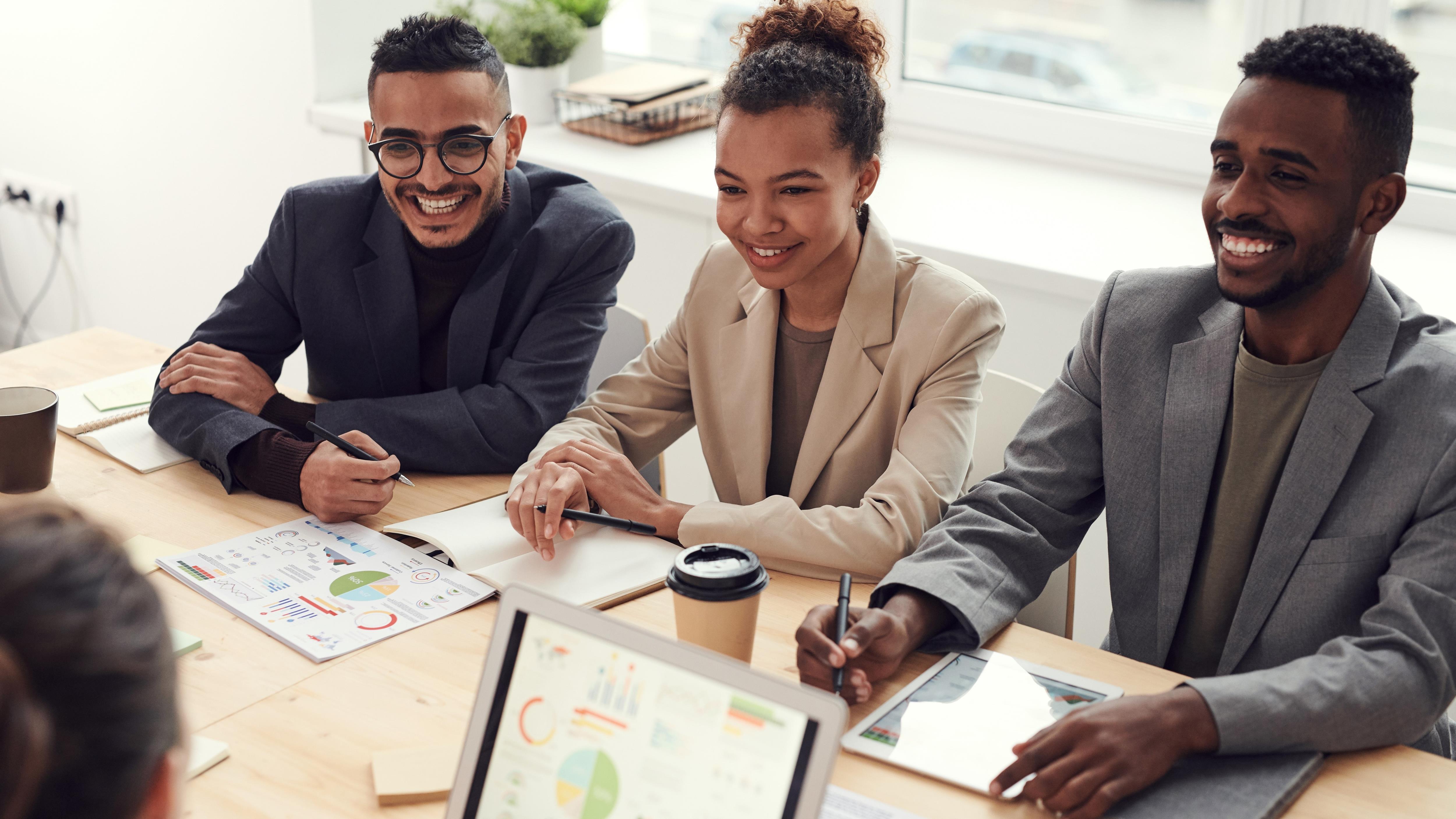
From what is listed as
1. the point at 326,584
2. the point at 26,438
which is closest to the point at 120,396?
the point at 26,438

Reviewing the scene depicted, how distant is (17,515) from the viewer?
22.5 inches

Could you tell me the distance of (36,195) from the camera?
13.2ft

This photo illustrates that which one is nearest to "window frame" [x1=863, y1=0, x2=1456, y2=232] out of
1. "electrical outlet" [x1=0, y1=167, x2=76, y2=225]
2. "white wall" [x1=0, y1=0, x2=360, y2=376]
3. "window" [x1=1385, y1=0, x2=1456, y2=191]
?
"window" [x1=1385, y1=0, x2=1456, y2=191]

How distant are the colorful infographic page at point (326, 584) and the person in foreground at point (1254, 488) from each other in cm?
44

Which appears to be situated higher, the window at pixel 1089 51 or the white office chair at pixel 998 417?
the window at pixel 1089 51

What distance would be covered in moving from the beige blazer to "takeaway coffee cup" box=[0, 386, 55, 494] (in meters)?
0.60

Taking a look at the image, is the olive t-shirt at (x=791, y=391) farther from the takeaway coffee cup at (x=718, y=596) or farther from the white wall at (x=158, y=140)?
the white wall at (x=158, y=140)

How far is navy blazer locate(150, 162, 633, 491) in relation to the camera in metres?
1.89

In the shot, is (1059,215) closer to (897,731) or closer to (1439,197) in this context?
(1439,197)

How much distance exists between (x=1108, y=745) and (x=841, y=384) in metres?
0.72

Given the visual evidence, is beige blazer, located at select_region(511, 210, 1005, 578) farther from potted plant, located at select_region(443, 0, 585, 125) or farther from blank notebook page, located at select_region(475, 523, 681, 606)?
potted plant, located at select_region(443, 0, 585, 125)

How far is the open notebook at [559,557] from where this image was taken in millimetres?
1380

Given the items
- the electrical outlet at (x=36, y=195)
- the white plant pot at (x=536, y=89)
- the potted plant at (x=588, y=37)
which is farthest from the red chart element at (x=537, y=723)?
the electrical outlet at (x=36, y=195)

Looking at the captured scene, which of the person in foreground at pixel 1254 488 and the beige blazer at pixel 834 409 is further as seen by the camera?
the beige blazer at pixel 834 409
